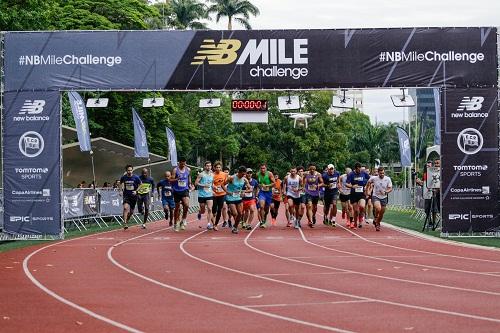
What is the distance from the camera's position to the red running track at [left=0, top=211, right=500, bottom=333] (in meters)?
8.81

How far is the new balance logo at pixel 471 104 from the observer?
2253 centimetres

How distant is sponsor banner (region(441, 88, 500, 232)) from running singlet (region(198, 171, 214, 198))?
6447 millimetres

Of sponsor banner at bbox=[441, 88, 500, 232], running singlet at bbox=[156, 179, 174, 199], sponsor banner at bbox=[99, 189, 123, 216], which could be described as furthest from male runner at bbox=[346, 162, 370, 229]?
sponsor banner at bbox=[99, 189, 123, 216]

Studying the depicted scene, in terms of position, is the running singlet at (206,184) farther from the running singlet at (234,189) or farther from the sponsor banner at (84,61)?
the sponsor banner at (84,61)

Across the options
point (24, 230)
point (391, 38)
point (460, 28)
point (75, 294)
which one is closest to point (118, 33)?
point (24, 230)

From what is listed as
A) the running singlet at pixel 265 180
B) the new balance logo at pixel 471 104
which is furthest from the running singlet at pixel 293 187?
the new balance logo at pixel 471 104

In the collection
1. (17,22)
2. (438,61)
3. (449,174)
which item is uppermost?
(17,22)

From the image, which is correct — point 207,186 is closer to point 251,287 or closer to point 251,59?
point 251,59

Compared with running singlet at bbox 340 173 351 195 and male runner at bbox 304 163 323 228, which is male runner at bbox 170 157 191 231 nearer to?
male runner at bbox 304 163 323 228

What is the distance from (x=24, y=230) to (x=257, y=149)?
2597 inches

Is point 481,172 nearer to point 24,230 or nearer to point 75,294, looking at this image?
point 24,230

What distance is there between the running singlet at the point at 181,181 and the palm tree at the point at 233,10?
54586 mm

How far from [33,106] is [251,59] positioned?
18.9 feet

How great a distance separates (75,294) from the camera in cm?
1112
